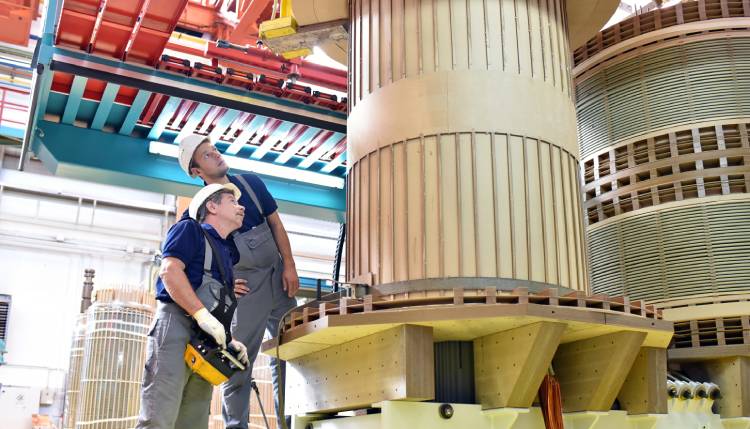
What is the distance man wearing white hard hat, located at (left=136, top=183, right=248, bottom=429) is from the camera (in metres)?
5.32

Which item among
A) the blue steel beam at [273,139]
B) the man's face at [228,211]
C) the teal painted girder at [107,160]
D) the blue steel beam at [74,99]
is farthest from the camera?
the blue steel beam at [273,139]

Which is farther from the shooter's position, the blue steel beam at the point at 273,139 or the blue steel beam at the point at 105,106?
the blue steel beam at the point at 273,139

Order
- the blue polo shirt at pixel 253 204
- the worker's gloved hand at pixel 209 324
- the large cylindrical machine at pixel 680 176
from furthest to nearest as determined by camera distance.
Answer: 1. the large cylindrical machine at pixel 680 176
2. the blue polo shirt at pixel 253 204
3. the worker's gloved hand at pixel 209 324

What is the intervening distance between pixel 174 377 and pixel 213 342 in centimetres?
36

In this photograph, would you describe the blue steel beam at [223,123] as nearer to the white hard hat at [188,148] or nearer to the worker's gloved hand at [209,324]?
the white hard hat at [188,148]

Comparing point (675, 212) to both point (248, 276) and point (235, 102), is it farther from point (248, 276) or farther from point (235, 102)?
point (235, 102)

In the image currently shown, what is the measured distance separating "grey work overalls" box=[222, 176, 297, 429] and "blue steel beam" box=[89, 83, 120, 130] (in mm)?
3374

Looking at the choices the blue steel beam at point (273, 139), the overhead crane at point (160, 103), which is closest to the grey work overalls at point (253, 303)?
the overhead crane at point (160, 103)

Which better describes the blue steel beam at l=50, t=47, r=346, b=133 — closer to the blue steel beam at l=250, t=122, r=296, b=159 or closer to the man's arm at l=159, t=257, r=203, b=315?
the blue steel beam at l=250, t=122, r=296, b=159

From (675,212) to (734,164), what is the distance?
0.85 metres

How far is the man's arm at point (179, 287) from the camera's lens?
5398 mm

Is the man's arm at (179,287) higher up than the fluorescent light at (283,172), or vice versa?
the fluorescent light at (283,172)

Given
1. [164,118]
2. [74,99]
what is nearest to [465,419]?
[164,118]

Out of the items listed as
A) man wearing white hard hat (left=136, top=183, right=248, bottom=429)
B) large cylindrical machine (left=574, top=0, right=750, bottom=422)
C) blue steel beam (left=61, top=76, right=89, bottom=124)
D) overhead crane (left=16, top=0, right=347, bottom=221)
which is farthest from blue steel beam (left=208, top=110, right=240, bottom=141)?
large cylindrical machine (left=574, top=0, right=750, bottom=422)
